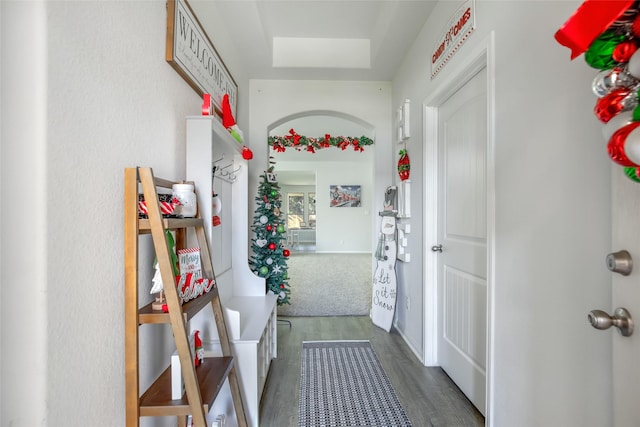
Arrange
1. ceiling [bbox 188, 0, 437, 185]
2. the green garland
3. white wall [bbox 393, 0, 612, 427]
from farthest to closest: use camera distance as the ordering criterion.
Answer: the green garland → ceiling [bbox 188, 0, 437, 185] → white wall [bbox 393, 0, 612, 427]

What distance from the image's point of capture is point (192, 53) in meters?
1.60

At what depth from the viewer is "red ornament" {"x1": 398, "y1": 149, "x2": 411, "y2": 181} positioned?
2674 mm

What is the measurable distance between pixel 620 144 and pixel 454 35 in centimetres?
153

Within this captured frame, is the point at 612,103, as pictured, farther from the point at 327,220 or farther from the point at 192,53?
the point at 327,220

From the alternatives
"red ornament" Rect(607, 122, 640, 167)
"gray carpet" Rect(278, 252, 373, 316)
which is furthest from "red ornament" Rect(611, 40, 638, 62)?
"gray carpet" Rect(278, 252, 373, 316)

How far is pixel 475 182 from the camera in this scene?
178cm

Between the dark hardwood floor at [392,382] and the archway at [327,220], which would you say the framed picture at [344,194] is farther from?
the dark hardwood floor at [392,382]

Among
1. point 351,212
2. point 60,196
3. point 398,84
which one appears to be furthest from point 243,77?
point 351,212

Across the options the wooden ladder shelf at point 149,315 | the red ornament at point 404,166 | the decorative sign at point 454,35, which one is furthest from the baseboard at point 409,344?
the decorative sign at point 454,35

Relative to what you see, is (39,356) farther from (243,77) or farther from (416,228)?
(243,77)

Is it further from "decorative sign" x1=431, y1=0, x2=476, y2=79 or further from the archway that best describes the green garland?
"decorative sign" x1=431, y1=0, x2=476, y2=79

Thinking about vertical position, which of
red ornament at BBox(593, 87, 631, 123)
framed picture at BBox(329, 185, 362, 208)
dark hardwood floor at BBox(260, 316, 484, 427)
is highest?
framed picture at BBox(329, 185, 362, 208)

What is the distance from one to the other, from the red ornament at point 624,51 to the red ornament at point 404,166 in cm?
203

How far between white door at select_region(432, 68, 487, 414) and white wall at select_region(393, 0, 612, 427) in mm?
281
